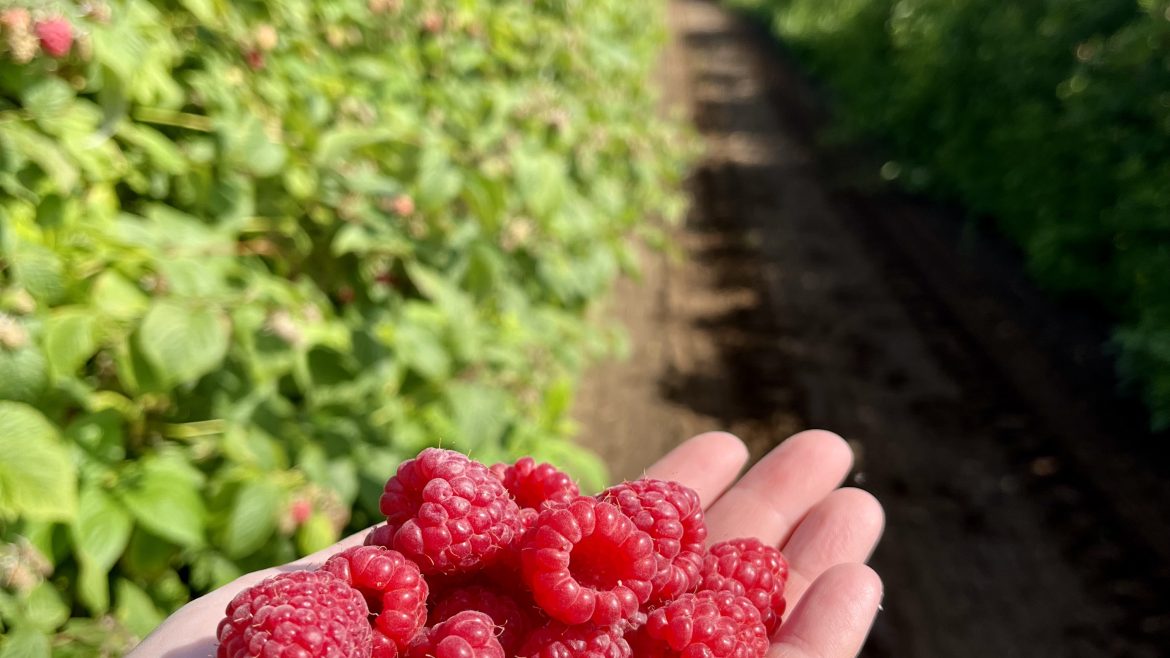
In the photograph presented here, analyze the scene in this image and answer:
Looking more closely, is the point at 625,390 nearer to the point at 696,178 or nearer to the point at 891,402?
the point at 891,402

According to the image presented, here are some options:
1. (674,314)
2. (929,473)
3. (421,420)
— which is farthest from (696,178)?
(421,420)

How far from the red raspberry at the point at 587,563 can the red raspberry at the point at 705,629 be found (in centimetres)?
6

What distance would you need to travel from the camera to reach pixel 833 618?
142cm

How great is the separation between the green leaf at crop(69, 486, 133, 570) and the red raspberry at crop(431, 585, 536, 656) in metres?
0.59

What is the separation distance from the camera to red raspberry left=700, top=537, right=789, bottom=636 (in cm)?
149

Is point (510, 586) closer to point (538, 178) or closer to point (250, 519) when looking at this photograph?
point (250, 519)

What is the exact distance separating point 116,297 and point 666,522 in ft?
3.54

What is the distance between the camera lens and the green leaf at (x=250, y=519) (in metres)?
1.60

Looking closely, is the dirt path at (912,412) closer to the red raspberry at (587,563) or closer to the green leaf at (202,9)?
the red raspberry at (587,563)

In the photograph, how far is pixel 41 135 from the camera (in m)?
1.50

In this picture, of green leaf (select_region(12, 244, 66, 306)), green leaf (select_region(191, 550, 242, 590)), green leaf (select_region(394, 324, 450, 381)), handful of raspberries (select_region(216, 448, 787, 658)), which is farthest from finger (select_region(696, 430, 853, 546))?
green leaf (select_region(12, 244, 66, 306))

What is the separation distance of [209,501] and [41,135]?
2.51 feet

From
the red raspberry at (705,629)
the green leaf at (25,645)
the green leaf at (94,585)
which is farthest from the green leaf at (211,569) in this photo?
the red raspberry at (705,629)

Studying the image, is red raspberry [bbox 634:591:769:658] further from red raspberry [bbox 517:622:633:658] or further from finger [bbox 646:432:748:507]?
finger [bbox 646:432:748:507]
